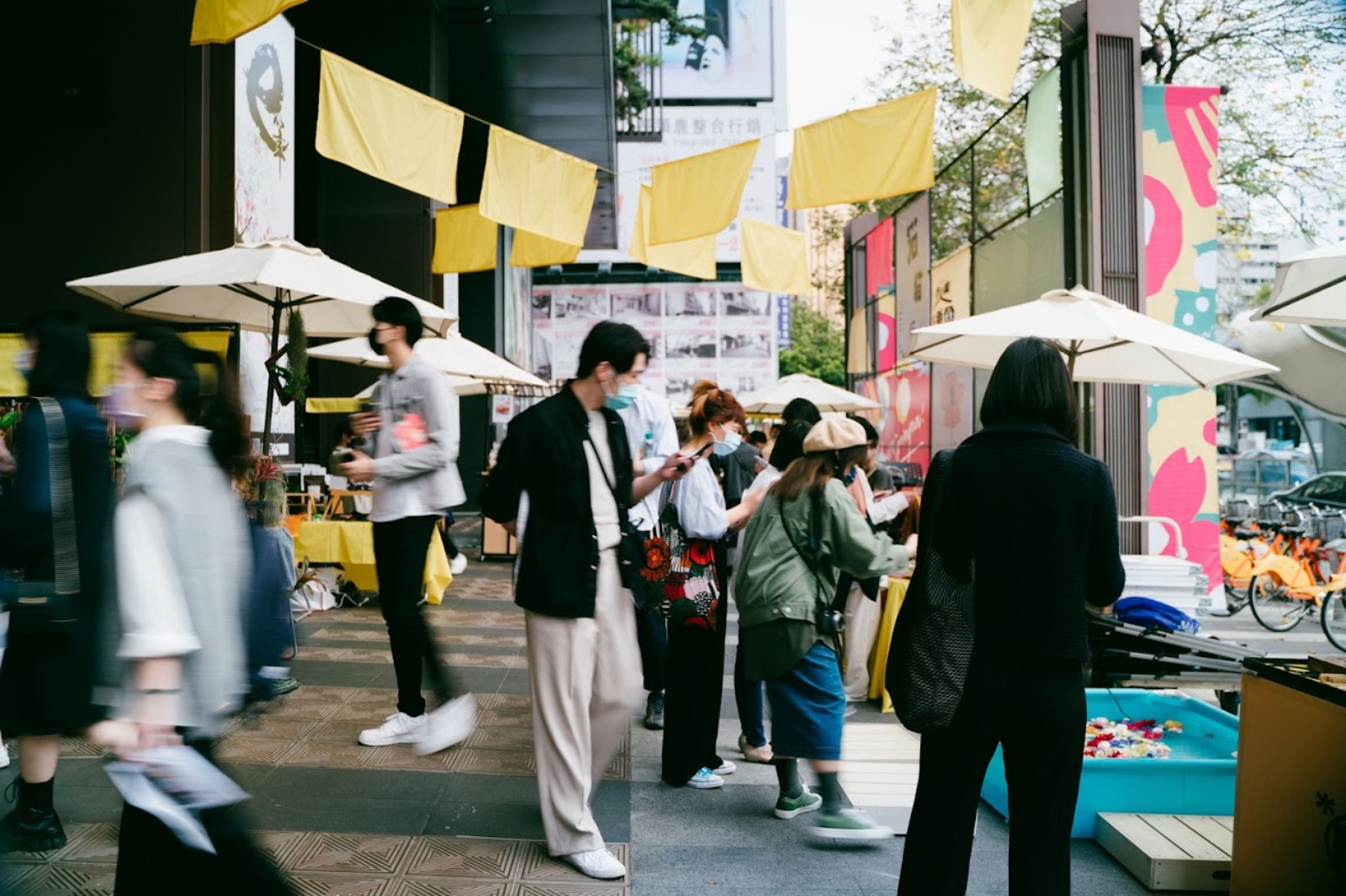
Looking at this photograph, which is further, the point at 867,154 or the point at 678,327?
the point at 678,327

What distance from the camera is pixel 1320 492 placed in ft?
56.3

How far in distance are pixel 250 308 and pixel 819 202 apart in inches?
174

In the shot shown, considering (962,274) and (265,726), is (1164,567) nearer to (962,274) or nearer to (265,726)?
(265,726)

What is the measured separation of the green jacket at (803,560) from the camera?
14.2 feet

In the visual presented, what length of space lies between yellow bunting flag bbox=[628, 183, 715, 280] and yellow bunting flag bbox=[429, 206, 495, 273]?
2026 millimetres

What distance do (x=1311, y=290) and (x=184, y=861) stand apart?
480 cm

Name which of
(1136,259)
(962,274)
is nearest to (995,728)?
(1136,259)

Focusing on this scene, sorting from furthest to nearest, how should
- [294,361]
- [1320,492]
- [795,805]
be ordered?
[1320,492], [294,361], [795,805]

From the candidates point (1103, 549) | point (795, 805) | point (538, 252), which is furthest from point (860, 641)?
point (538, 252)

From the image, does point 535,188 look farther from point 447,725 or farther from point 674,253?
point 447,725

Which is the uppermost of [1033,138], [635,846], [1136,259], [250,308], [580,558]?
[1033,138]

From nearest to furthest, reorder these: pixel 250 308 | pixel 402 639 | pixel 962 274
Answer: pixel 402 639 → pixel 250 308 → pixel 962 274

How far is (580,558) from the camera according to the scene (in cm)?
381

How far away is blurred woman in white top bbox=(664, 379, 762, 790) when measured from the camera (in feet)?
16.1
